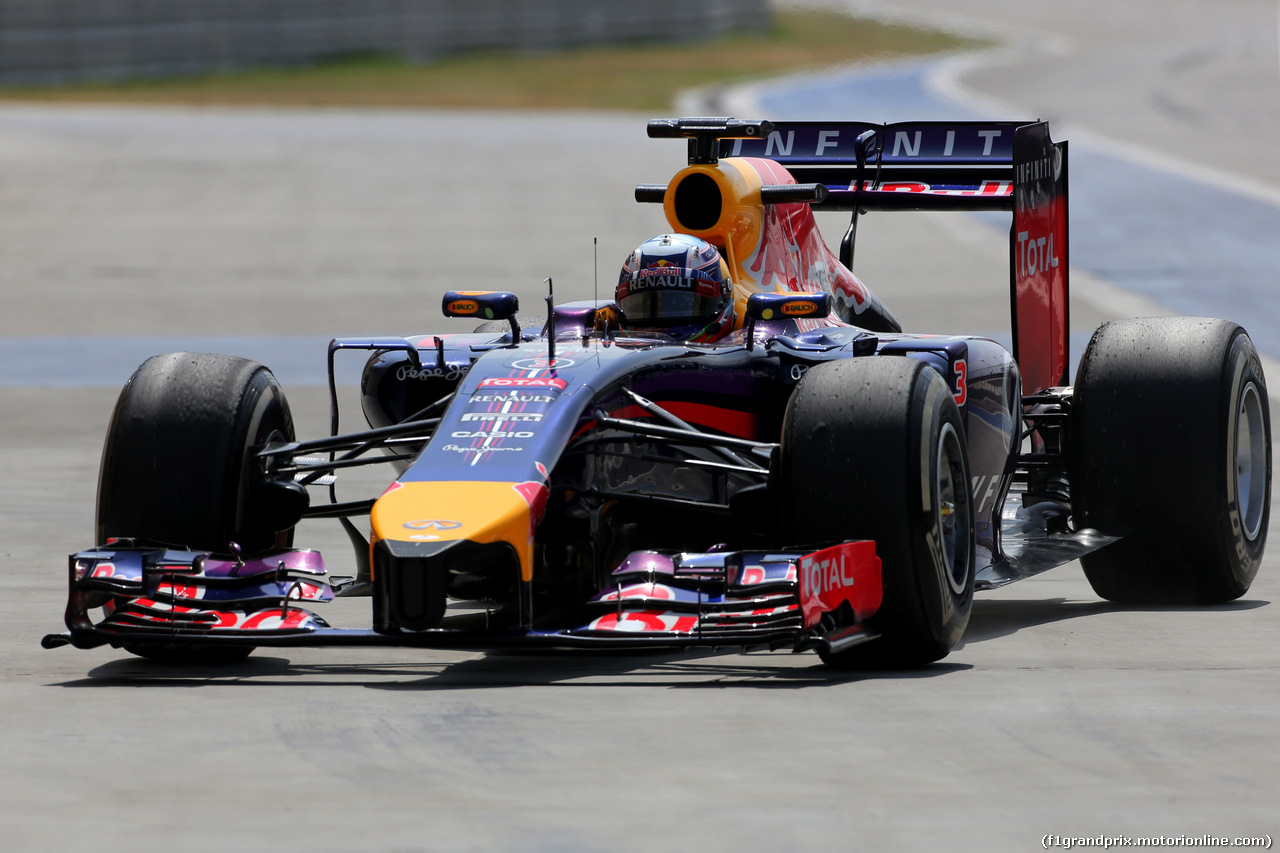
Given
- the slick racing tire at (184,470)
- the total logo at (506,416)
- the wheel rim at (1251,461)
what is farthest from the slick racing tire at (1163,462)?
the slick racing tire at (184,470)

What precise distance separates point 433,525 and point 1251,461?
14.6 feet

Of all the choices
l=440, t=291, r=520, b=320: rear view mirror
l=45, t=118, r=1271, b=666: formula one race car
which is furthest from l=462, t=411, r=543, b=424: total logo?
l=440, t=291, r=520, b=320: rear view mirror

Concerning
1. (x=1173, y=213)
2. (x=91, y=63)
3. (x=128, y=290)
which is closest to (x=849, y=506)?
(x=128, y=290)

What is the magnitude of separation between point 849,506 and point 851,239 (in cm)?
447

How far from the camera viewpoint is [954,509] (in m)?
8.00

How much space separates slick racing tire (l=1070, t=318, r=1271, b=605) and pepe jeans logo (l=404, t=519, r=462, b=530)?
3.38 metres

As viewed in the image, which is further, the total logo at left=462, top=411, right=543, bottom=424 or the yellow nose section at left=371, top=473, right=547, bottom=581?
the total logo at left=462, top=411, right=543, bottom=424

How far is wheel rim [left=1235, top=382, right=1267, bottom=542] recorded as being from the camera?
9.65 metres

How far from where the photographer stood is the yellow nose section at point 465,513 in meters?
7.02

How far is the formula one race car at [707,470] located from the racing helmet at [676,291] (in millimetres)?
12

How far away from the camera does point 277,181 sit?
104 ft

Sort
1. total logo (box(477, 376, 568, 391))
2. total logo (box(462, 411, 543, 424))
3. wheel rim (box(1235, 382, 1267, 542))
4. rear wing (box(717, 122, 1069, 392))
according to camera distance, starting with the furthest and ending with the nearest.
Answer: rear wing (box(717, 122, 1069, 392))
wheel rim (box(1235, 382, 1267, 542))
total logo (box(477, 376, 568, 391))
total logo (box(462, 411, 543, 424))

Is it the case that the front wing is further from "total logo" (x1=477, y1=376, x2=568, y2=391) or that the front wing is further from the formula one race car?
"total logo" (x1=477, y1=376, x2=568, y2=391)

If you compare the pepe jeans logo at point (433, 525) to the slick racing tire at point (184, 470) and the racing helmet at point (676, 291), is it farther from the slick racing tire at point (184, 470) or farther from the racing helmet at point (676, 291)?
the racing helmet at point (676, 291)
